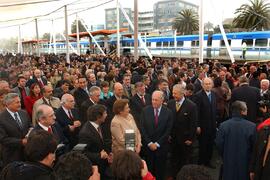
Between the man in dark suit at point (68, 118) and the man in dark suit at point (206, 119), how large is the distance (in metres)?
2.46

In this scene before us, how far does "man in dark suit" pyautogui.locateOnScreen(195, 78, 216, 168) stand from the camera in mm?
5984

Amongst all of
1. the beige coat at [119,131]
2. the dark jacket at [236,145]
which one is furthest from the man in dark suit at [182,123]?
the beige coat at [119,131]

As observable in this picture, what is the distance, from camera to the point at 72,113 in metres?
5.01

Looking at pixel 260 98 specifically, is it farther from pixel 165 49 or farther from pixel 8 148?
pixel 165 49

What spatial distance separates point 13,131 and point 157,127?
2.21 metres

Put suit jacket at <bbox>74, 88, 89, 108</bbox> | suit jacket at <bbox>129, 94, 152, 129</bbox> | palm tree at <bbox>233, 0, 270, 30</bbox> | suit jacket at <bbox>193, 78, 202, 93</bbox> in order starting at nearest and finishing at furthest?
suit jacket at <bbox>129, 94, 152, 129</bbox>, suit jacket at <bbox>74, 88, 89, 108</bbox>, suit jacket at <bbox>193, 78, 202, 93</bbox>, palm tree at <bbox>233, 0, 270, 30</bbox>

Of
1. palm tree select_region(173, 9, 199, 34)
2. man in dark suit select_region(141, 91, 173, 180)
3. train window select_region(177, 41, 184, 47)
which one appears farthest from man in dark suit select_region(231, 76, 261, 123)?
palm tree select_region(173, 9, 199, 34)

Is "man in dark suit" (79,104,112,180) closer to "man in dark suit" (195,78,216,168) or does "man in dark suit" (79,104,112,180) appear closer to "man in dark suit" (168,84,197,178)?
"man in dark suit" (168,84,197,178)

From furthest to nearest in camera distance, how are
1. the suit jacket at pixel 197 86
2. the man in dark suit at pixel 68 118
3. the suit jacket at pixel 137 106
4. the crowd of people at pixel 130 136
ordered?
1. the suit jacket at pixel 197 86
2. the suit jacket at pixel 137 106
3. the man in dark suit at pixel 68 118
4. the crowd of people at pixel 130 136

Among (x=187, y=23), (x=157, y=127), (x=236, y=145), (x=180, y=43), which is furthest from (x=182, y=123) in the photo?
(x=187, y=23)

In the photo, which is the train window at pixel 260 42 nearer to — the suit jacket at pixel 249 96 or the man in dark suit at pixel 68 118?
the suit jacket at pixel 249 96

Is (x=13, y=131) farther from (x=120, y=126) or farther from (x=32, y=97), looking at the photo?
(x=32, y=97)

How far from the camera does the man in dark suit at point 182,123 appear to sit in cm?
531

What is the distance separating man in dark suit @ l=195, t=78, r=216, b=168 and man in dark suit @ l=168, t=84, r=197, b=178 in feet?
1.91
